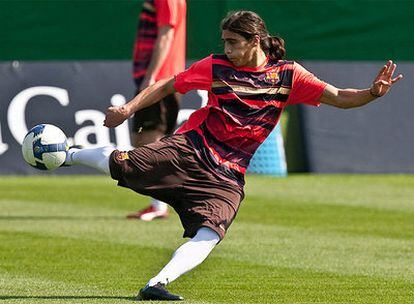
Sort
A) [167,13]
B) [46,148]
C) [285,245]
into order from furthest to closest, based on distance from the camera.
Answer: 1. [167,13]
2. [285,245]
3. [46,148]

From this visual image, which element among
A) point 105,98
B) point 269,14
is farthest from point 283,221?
point 269,14

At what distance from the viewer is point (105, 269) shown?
9195mm

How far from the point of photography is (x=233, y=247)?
10.6 metres

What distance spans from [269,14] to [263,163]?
252 centimetres

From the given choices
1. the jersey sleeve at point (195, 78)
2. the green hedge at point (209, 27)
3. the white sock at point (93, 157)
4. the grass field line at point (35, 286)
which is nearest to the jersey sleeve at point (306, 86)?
the jersey sleeve at point (195, 78)

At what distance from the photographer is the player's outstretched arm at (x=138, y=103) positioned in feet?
24.9

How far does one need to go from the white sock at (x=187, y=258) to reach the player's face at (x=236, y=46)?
1.04 m

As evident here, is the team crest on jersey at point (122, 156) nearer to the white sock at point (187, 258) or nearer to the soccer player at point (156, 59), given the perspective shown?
the white sock at point (187, 258)

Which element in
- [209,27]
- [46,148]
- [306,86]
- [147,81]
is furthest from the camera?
[209,27]

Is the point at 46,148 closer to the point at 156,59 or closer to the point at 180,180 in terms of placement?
the point at 180,180

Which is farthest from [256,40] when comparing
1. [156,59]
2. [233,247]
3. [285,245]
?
[156,59]

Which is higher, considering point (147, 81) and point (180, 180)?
point (180, 180)

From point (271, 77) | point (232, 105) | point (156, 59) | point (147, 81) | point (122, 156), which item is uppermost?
point (271, 77)

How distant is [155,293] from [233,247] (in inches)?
124
